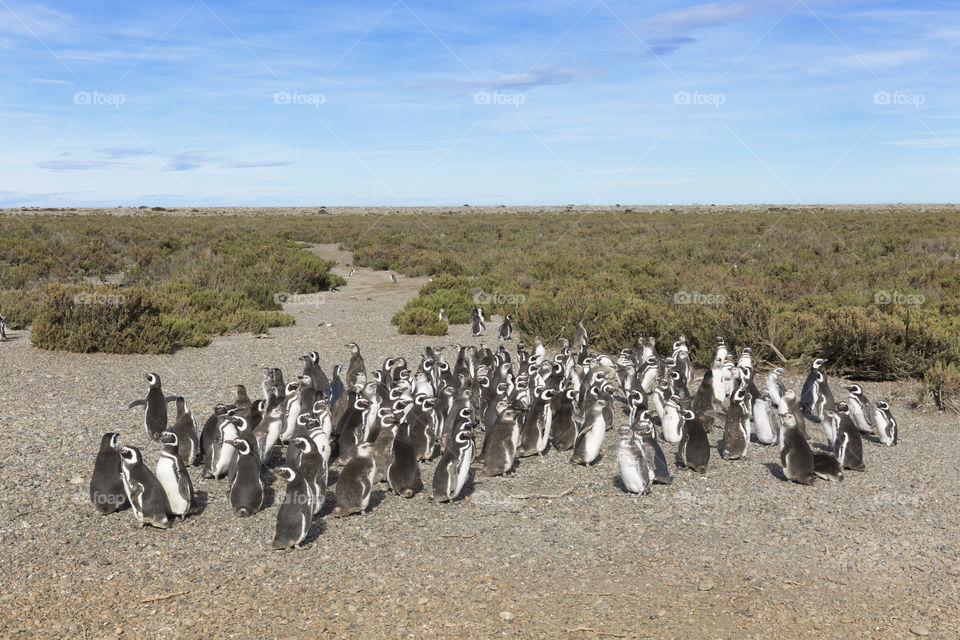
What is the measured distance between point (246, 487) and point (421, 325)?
10.9 meters

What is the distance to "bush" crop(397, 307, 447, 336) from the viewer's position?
57.3 ft

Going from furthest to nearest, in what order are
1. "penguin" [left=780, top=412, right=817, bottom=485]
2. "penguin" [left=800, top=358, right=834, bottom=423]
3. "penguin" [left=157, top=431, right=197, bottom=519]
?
"penguin" [left=800, top=358, right=834, bottom=423]
"penguin" [left=780, top=412, right=817, bottom=485]
"penguin" [left=157, top=431, right=197, bottom=519]

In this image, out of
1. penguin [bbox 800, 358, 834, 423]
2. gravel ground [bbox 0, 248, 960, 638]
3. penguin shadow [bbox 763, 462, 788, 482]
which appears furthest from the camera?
penguin [bbox 800, 358, 834, 423]

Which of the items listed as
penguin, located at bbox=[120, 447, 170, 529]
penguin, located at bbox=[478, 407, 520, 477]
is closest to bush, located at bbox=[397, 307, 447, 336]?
penguin, located at bbox=[478, 407, 520, 477]

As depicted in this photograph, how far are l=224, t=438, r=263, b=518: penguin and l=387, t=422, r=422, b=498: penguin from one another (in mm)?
1308

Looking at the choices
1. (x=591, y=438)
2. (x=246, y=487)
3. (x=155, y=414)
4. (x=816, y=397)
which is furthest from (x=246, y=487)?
(x=816, y=397)

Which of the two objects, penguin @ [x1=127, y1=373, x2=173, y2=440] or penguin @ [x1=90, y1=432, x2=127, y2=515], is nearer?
penguin @ [x1=90, y1=432, x2=127, y2=515]

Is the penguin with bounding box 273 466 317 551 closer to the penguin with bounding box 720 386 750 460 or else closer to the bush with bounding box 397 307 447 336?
the penguin with bounding box 720 386 750 460

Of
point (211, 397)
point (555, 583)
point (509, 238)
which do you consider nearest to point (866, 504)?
point (555, 583)

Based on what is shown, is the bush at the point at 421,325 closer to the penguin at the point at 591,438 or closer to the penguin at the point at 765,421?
Result: the penguin at the point at 591,438

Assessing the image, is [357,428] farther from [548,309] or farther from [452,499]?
[548,309]

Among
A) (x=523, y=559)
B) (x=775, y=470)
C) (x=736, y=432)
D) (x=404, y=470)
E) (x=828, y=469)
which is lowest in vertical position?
(x=523, y=559)

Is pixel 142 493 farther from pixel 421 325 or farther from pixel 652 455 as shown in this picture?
pixel 421 325

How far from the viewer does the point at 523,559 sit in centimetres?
597
